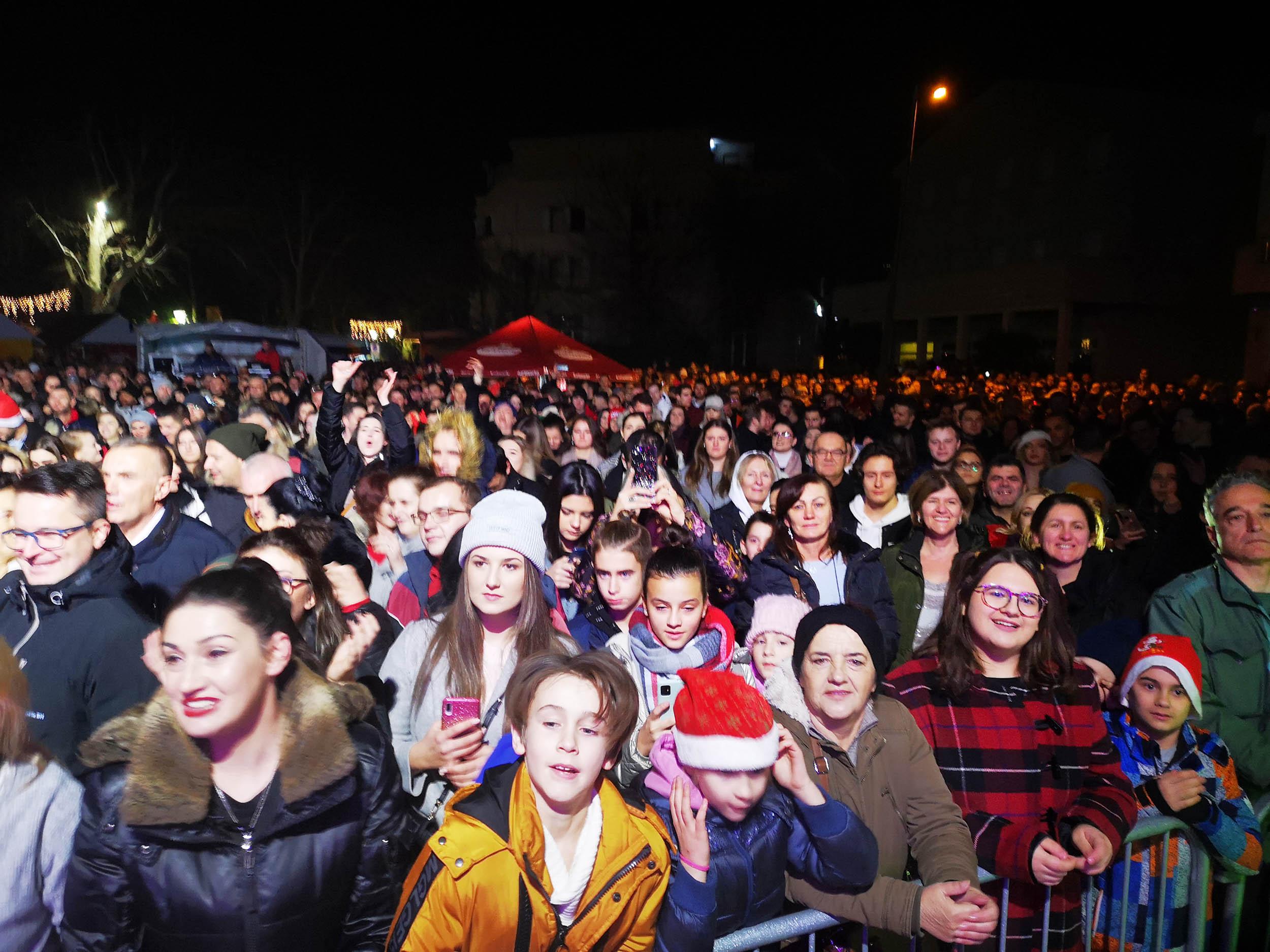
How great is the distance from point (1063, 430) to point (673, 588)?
6.97m

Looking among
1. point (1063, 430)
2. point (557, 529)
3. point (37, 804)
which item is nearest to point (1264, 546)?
point (557, 529)

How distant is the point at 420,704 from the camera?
312cm

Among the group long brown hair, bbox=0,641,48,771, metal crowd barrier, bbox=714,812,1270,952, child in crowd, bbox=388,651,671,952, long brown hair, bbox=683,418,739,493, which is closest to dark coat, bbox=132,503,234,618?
long brown hair, bbox=0,641,48,771

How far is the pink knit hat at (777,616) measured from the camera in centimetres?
339

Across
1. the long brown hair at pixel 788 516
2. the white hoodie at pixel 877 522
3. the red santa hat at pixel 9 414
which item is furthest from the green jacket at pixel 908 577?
the red santa hat at pixel 9 414

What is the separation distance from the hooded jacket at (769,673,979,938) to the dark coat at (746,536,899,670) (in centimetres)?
149

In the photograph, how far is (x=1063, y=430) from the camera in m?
8.90

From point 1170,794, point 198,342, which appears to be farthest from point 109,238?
point 1170,794

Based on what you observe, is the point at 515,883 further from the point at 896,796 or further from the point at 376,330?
the point at 376,330

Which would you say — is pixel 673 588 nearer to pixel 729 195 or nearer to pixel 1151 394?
pixel 1151 394

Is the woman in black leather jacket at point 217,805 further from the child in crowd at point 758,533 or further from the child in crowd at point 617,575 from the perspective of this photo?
the child in crowd at point 758,533

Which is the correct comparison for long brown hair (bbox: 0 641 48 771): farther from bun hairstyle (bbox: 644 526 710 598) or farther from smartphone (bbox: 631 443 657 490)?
smartphone (bbox: 631 443 657 490)

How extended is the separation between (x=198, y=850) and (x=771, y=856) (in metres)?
1.48

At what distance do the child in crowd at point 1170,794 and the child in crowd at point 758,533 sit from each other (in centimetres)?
214
